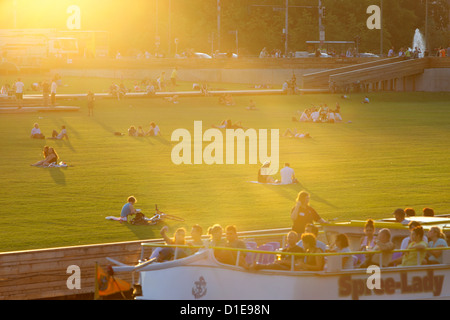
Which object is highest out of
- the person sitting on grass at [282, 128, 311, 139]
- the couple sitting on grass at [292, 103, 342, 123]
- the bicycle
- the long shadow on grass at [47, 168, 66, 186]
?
the couple sitting on grass at [292, 103, 342, 123]

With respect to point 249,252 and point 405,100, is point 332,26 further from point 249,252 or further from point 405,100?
point 249,252

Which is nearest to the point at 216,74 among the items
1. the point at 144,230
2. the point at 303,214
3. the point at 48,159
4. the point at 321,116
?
the point at 321,116

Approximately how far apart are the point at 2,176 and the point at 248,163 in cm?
952

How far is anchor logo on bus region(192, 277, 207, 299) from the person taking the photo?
15.6m

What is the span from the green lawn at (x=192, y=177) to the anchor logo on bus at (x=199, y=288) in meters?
5.55

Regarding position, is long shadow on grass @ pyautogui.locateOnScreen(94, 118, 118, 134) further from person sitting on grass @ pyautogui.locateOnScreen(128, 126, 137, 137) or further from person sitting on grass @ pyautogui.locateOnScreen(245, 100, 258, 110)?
person sitting on grass @ pyautogui.locateOnScreen(245, 100, 258, 110)

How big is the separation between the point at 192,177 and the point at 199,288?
50.8ft

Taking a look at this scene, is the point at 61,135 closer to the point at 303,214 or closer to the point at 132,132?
the point at 132,132

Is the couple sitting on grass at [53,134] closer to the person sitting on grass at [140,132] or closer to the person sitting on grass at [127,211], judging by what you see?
→ the person sitting on grass at [140,132]

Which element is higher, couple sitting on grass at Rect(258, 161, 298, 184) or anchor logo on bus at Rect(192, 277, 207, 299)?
couple sitting on grass at Rect(258, 161, 298, 184)

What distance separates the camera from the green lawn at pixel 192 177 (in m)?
23.3

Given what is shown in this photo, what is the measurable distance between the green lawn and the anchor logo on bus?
555cm

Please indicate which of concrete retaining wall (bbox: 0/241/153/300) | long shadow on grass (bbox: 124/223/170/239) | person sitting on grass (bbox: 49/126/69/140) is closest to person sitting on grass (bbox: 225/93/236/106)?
person sitting on grass (bbox: 49/126/69/140)

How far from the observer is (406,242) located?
16.5 m
